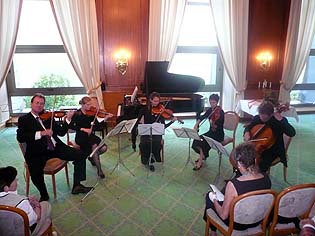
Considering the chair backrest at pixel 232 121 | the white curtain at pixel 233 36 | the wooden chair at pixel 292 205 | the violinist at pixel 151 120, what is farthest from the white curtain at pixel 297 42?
the wooden chair at pixel 292 205

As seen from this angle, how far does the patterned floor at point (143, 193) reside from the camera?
3589mm

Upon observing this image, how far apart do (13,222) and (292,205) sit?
2.40 meters

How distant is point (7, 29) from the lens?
6.85 metres

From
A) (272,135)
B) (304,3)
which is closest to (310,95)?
(304,3)

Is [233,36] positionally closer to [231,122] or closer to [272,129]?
[231,122]

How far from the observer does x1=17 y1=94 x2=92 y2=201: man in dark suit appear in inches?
156

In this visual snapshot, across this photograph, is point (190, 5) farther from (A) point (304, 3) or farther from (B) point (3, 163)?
(B) point (3, 163)

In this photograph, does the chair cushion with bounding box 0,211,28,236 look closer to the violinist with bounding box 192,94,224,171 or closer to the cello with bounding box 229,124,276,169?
the cello with bounding box 229,124,276,169

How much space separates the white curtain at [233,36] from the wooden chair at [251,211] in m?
6.11

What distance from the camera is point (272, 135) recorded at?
4141 mm

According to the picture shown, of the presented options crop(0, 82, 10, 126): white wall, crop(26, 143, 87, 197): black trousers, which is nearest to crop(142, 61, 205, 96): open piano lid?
crop(26, 143, 87, 197): black trousers

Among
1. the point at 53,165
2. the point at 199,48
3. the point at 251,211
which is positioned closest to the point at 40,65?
the point at 199,48

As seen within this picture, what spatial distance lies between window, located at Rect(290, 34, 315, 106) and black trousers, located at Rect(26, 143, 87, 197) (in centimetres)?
781

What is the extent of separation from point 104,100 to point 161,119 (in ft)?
9.52
